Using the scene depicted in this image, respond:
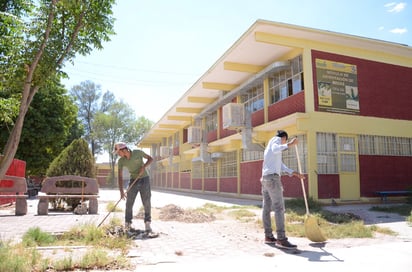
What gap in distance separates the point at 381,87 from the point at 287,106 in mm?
4558

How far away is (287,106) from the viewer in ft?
49.5

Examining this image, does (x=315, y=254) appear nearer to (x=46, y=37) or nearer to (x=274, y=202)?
(x=274, y=202)

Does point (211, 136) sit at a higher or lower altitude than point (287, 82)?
lower

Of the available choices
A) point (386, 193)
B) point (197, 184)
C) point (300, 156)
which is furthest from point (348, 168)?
point (197, 184)

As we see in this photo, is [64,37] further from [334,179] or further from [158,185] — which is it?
[158,185]

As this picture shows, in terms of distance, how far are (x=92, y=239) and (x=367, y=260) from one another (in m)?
4.28

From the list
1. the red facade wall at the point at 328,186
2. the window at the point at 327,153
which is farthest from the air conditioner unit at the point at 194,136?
the red facade wall at the point at 328,186

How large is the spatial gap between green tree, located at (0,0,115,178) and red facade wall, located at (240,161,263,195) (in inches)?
507

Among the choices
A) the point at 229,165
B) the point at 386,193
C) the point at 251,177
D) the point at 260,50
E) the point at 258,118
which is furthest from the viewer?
the point at 229,165

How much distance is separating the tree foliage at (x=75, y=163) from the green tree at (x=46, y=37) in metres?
5.70

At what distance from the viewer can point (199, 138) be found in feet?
84.6

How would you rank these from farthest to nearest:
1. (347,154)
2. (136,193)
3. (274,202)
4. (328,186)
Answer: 1. (347,154)
2. (328,186)
3. (136,193)
4. (274,202)

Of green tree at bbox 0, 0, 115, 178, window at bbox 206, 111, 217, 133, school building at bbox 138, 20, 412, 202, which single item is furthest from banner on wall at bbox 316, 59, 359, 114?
window at bbox 206, 111, 217, 133

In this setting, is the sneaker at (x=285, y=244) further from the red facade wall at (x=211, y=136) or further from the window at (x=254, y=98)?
the red facade wall at (x=211, y=136)
